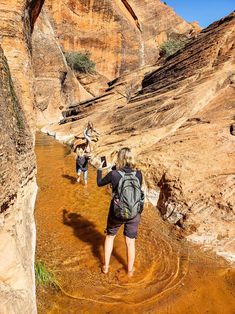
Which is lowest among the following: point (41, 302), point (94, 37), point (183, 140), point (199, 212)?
point (41, 302)

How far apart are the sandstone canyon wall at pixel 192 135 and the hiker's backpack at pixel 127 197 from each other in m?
2.45

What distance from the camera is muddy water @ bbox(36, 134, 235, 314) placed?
5.18 metres

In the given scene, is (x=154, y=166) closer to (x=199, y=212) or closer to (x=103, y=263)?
(x=199, y=212)

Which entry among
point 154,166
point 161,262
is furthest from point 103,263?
point 154,166

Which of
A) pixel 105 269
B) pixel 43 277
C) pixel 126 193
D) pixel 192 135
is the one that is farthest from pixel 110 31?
pixel 43 277

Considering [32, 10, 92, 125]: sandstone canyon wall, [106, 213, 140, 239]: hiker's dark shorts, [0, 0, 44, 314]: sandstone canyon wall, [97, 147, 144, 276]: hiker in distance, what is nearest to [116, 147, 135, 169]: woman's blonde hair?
[97, 147, 144, 276]: hiker in distance

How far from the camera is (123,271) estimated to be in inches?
238

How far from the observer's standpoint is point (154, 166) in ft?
30.3

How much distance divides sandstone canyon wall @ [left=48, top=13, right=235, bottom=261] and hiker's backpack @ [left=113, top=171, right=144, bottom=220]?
245cm

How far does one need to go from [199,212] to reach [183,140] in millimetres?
2972

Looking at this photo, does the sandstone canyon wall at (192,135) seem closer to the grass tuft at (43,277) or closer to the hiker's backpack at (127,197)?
the hiker's backpack at (127,197)

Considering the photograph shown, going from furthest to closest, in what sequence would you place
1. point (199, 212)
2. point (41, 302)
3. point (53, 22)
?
point (53, 22) < point (199, 212) < point (41, 302)

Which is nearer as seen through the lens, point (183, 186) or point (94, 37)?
point (183, 186)

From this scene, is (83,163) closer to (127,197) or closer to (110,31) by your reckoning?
(127,197)
